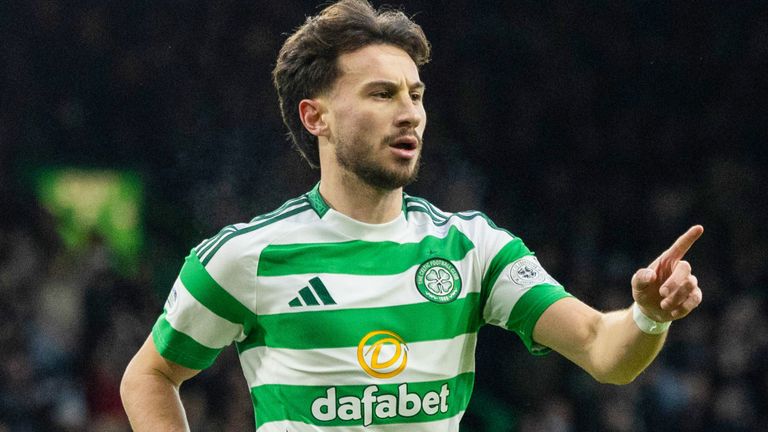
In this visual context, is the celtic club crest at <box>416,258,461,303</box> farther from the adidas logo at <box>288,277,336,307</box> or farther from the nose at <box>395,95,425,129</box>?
the nose at <box>395,95,425,129</box>

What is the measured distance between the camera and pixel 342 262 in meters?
2.91

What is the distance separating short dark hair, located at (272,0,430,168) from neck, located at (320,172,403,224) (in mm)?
284

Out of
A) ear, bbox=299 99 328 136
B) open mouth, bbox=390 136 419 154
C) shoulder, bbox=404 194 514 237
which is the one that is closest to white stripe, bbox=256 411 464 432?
shoulder, bbox=404 194 514 237

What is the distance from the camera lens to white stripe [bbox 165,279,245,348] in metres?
2.88

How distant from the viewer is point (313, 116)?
314cm

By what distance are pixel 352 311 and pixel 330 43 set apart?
2.46 feet

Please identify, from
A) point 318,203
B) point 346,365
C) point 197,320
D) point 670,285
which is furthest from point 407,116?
point 670,285

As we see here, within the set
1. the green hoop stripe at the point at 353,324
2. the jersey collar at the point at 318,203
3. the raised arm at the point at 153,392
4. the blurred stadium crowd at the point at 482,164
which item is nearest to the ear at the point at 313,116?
the jersey collar at the point at 318,203

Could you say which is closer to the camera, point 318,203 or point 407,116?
point 407,116

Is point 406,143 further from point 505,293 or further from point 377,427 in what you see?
point 377,427

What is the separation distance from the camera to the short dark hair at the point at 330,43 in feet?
10.0

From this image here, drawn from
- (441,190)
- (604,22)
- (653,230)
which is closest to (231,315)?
(441,190)

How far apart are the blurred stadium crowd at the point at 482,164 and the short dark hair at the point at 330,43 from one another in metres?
4.20

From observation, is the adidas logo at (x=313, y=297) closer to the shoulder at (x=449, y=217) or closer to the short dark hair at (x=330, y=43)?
the shoulder at (x=449, y=217)
